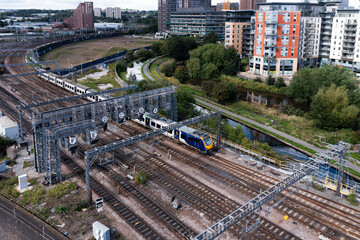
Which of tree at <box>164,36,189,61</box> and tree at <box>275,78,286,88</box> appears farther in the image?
tree at <box>164,36,189,61</box>

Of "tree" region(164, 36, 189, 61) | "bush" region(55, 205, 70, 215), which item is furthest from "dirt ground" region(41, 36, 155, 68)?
"bush" region(55, 205, 70, 215)

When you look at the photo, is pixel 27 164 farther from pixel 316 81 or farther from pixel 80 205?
pixel 316 81

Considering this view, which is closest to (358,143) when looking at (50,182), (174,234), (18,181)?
(174,234)

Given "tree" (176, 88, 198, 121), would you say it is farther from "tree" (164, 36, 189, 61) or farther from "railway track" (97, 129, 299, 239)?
"tree" (164, 36, 189, 61)

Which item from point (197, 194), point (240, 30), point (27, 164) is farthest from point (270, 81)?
point (27, 164)

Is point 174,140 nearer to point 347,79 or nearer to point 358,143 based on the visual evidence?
point 358,143

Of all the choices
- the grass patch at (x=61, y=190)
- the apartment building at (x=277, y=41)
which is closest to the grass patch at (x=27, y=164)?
the grass patch at (x=61, y=190)
